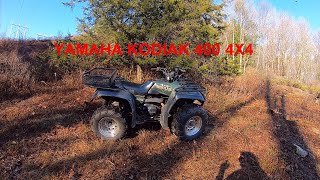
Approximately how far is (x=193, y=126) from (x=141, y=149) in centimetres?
122

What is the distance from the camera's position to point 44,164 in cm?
415

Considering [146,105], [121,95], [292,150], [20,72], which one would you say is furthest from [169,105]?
[20,72]

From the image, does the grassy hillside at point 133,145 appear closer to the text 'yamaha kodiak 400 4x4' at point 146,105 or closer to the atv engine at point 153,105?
the text 'yamaha kodiak 400 4x4' at point 146,105

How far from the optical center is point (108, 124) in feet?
16.5

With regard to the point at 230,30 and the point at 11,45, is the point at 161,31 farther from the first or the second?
the point at 230,30

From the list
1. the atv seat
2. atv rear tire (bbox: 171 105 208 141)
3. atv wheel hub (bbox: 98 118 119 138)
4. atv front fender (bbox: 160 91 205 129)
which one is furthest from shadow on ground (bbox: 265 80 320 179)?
atv wheel hub (bbox: 98 118 119 138)

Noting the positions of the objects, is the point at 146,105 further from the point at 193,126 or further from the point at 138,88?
the point at 193,126

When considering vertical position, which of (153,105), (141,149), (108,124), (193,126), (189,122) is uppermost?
(153,105)

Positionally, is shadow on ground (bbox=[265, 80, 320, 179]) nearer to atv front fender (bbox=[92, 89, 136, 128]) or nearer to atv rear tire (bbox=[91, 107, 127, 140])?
atv front fender (bbox=[92, 89, 136, 128])

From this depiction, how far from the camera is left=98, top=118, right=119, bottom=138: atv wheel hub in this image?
4.95 m

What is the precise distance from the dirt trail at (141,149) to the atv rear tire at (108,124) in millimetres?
181

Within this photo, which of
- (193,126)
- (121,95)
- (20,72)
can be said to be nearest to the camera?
(121,95)

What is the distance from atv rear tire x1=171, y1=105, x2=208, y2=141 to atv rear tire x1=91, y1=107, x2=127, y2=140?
99cm

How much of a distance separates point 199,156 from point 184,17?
500cm
